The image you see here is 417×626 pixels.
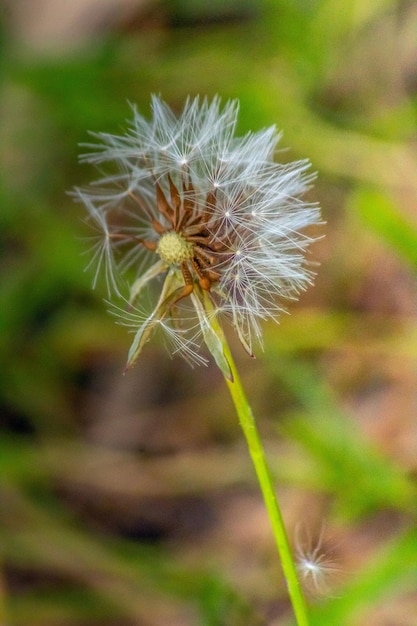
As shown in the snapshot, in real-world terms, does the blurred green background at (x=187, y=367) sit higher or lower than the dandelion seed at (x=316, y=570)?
higher

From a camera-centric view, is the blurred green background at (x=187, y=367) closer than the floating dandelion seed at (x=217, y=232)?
No

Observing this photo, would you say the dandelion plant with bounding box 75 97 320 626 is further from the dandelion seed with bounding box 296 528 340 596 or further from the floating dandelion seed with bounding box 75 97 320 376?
the dandelion seed with bounding box 296 528 340 596

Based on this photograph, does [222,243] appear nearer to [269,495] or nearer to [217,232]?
[217,232]

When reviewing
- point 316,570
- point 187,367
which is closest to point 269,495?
point 316,570

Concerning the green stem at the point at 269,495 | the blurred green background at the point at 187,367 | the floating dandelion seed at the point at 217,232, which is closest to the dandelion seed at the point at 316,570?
the green stem at the point at 269,495

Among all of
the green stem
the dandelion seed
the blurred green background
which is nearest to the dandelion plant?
the green stem

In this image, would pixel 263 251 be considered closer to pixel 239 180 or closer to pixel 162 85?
pixel 239 180

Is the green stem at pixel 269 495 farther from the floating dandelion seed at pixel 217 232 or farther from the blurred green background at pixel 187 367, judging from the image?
the blurred green background at pixel 187 367

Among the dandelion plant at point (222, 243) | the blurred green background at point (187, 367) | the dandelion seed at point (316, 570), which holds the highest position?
the blurred green background at point (187, 367)
